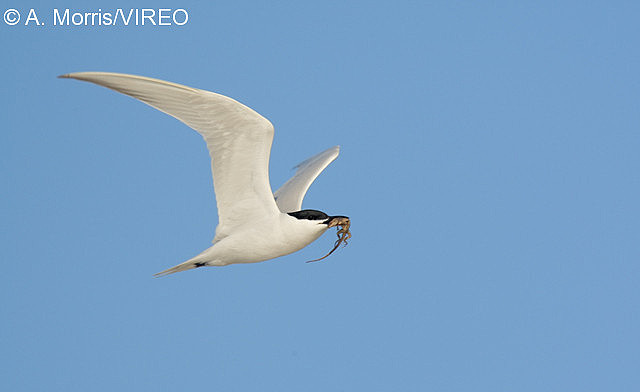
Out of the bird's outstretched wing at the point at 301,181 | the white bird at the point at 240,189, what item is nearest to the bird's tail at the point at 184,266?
the white bird at the point at 240,189

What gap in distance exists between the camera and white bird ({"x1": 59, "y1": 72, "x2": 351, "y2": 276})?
8.71 m

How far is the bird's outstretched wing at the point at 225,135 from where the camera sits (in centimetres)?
819

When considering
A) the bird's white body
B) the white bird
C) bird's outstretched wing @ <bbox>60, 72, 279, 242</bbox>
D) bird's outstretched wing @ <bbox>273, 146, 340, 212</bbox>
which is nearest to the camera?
bird's outstretched wing @ <bbox>60, 72, 279, 242</bbox>

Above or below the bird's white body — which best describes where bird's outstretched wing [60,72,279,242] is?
above

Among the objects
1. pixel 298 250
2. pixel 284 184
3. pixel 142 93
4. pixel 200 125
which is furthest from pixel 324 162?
pixel 142 93

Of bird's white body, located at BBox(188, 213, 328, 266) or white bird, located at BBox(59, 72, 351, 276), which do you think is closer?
white bird, located at BBox(59, 72, 351, 276)

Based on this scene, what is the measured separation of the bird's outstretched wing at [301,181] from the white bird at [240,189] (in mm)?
1846

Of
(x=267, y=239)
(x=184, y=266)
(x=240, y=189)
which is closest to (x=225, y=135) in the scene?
(x=240, y=189)

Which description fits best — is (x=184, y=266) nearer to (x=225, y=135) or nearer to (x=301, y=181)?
(x=225, y=135)

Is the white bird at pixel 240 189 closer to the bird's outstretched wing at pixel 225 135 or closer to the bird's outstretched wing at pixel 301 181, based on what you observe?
the bird's outstretched wing at pixel 225 135

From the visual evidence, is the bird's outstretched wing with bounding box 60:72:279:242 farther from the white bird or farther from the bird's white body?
the bird's white body

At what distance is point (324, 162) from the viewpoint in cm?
1291

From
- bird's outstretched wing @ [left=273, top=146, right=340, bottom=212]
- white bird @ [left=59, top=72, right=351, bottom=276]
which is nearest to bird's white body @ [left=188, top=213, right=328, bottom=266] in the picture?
white bird @ [left=59, top=72, right=351, bottom=276]

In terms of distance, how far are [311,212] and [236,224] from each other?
0.92 meters
